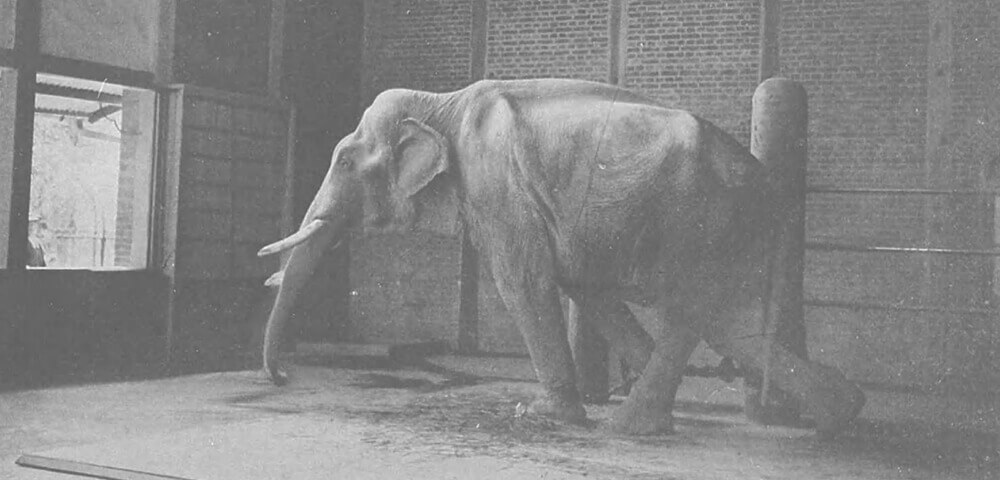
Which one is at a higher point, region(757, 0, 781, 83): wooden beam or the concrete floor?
region(757, 0, 781, 83): wooden beam

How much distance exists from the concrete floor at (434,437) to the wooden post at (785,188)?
397 millimetres

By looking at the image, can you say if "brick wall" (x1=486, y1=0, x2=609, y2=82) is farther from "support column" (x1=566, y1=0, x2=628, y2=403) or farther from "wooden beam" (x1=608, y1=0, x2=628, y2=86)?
"support column" (x1=566, y1=0, x2=628, y2=403)

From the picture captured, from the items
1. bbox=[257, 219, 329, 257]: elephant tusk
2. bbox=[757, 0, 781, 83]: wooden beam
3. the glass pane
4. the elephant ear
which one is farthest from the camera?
the glass pane

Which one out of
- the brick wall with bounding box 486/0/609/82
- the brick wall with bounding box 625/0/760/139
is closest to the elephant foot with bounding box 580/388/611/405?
the brick wall with bounding box 625/0/760/139

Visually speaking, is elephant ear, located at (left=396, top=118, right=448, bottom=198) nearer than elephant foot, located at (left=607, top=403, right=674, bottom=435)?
No

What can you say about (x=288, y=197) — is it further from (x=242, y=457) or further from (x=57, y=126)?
(x=242, y=457)

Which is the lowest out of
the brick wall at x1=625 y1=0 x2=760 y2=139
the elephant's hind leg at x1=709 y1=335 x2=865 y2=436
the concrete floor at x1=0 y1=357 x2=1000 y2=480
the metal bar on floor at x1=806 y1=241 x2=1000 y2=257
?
the concrete floor at x1=0 y1=357 x2=1000 y2=480

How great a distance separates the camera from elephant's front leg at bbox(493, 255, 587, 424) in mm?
4230

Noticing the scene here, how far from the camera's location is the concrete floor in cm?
359

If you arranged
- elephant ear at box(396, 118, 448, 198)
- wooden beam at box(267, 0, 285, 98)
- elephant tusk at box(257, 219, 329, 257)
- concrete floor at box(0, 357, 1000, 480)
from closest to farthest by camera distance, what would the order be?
concrete floor at box(0, 357, 1000, 480)
elephant ear at box(396, 118, 448, 198)
elephant tusk at box(257, 219, 329, 257)
wooden beam at box(267, 0, 285, 98)

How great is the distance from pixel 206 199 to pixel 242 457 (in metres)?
2.49

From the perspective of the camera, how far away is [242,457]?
381 centimetres

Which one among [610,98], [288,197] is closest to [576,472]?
[610,98]

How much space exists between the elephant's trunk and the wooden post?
1.83 meters
